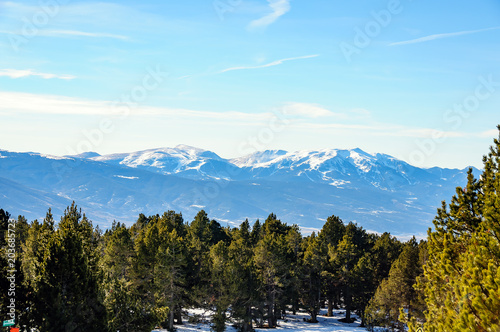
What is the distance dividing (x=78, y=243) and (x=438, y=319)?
15593mm

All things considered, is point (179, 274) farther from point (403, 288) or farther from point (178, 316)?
point (403, 288)

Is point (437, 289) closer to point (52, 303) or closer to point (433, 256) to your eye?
point (433, 256)

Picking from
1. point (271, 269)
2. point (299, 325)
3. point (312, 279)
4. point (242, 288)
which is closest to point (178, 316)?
point (242, 288)

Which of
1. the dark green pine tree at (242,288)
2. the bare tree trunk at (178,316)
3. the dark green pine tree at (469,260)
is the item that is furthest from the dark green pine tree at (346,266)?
the dark green pine tree at (469,260)

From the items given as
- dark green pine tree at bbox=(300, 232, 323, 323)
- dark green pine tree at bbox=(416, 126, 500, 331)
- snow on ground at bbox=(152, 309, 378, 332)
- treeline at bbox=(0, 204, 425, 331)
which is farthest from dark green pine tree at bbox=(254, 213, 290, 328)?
dark green pine tree at bbox=(416, 126, 500, 331)

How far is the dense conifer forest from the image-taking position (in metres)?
13.2

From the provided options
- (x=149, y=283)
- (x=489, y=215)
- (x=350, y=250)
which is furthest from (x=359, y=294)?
(x=489, y=215)

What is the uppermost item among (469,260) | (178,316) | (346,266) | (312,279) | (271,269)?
(469,260)

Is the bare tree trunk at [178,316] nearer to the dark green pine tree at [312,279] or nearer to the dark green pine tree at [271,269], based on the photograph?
the dark green pine tree at [271,269]

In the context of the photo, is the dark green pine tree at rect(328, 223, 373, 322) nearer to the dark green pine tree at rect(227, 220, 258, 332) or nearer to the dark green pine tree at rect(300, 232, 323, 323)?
the dark green pine tree at rect(300, 232, 323, 323)

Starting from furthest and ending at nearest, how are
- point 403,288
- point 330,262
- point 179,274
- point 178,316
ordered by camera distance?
point 330,262 → point 178,316 → point 403,288 → point 179,274

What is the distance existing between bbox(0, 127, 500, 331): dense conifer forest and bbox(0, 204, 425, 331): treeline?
87mm

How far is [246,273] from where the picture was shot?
48.1 metres

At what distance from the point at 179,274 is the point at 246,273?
7972 mm
